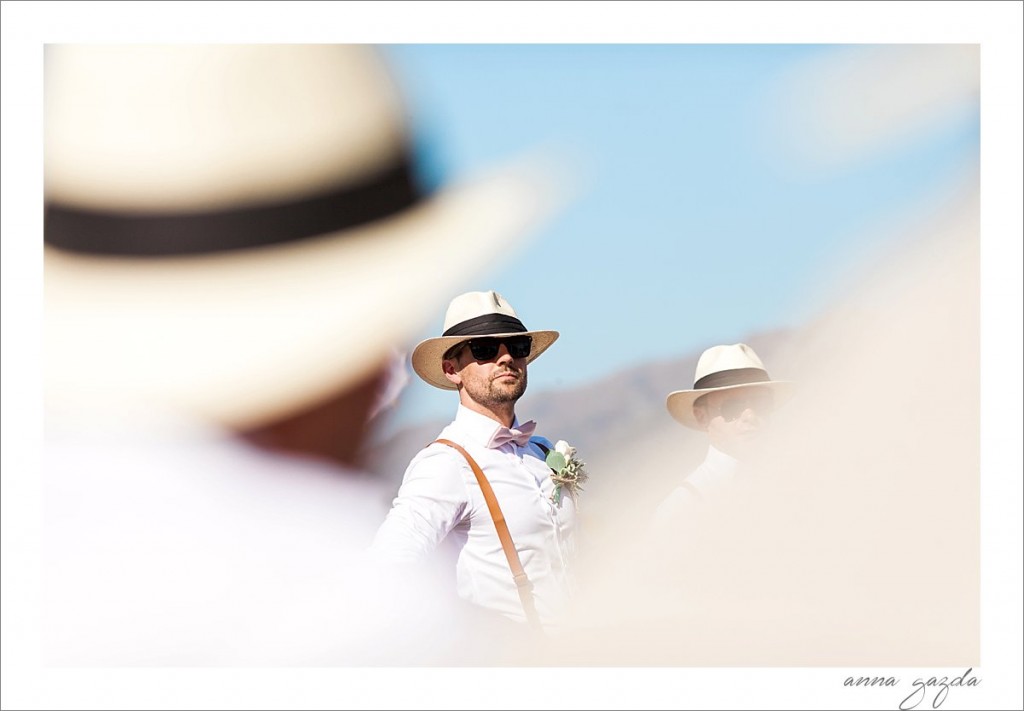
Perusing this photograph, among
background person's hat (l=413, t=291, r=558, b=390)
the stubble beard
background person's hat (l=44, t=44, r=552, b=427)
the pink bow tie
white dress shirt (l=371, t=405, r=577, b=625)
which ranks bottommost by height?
white dress shirt (l=371, t=405, r=577, b=625)

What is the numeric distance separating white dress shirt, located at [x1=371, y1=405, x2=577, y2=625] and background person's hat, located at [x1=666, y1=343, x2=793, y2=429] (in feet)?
2.78

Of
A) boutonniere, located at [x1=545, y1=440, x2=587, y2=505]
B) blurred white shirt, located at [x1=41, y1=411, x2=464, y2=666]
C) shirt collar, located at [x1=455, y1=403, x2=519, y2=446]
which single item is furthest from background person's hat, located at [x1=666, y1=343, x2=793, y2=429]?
blurred white shirt, located at [x1=41, y1=411, x2=464, y2=666]

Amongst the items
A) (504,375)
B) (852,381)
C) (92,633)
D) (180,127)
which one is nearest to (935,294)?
(852,381)

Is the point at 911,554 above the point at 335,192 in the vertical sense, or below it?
below

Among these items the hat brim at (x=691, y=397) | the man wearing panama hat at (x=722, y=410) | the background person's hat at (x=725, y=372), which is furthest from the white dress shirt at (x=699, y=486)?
the background person's hat at (x=725, y=372)

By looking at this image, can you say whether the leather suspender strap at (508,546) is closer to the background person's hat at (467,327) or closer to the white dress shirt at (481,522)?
the white dress shirt at (481,522)

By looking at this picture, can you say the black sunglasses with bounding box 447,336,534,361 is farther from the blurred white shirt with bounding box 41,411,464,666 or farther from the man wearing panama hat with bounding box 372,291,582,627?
the blurred white shirt with bounding box 41,411,464,666

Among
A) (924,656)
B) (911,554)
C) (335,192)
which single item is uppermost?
(335,192)

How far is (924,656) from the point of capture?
488cm

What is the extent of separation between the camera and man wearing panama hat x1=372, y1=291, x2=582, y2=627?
13.9 feet

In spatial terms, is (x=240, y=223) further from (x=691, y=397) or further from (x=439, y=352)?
(x=691, y=397)

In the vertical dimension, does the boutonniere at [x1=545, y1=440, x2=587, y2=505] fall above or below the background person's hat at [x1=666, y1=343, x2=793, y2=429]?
below

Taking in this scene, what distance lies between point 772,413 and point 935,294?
0.88 meters

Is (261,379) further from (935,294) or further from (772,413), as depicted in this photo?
(935,294)
